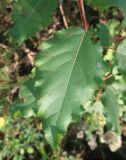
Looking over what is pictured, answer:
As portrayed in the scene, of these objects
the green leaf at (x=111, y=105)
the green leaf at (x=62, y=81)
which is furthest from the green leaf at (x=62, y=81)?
the green leaf at (x=111, y=105)

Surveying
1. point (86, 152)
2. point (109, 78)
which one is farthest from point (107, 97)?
point (86, 152)

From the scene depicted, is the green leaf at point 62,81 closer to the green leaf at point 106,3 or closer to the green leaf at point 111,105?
the green leaf at point 106,3

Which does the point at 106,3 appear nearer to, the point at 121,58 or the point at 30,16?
the point at 121,58

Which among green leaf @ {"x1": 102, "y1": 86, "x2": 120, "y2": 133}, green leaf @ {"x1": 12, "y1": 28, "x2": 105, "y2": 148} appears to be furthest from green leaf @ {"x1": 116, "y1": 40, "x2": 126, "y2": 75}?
green leaf @ {"x1": 102, "y1": 86, "x2": 120, "y2": 133}

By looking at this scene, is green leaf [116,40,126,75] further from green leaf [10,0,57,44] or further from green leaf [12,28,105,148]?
green leaf [10,0,57,44]

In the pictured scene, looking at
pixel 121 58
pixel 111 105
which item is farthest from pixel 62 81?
pixel 111 105

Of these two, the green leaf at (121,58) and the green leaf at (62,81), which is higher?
the green leaf at (62,81)
